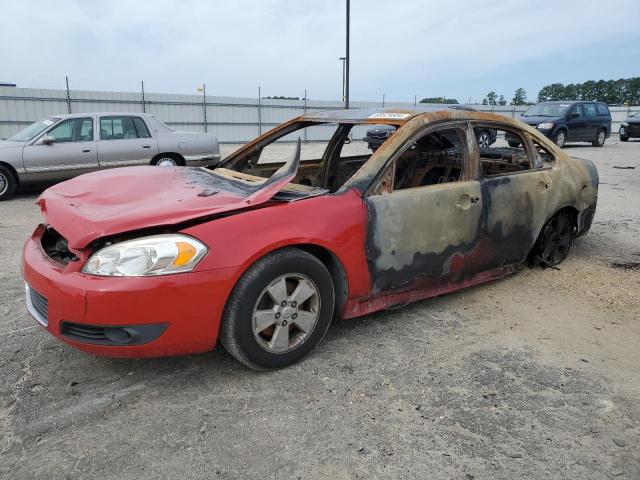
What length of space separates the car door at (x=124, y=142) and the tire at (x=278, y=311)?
7.33 meters

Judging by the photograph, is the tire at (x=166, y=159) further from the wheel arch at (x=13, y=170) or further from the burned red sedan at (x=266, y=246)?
the burned red sedan at (x=266, y=246)

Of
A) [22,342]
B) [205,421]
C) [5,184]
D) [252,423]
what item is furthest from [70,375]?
[5,184]

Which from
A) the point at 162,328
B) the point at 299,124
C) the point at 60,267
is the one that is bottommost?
the point at 162,328

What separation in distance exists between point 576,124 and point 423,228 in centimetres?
1809

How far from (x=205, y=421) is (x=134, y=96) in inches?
795

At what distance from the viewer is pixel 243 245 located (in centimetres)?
262

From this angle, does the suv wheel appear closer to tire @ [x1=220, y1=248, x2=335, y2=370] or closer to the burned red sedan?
the burned red sedan

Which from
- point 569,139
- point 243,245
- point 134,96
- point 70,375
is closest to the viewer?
point 243,245

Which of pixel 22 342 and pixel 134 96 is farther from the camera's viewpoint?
pixel 134 96

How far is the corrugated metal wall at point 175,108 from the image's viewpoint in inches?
712

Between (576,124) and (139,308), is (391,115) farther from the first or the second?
(576,124)

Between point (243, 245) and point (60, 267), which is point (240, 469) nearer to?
point (243, 245)

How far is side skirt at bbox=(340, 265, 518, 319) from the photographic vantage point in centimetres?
321

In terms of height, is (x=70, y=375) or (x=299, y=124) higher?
(x=299, y=124)
